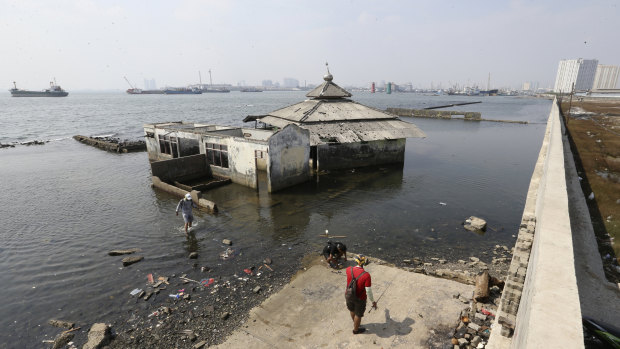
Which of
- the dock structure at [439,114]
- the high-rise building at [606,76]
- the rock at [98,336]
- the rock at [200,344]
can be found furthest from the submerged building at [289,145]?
the high-rise building at [606,76]

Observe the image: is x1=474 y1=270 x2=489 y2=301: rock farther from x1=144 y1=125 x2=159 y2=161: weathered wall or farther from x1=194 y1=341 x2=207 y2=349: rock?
x1=144 y1=125 x2=159 y2=161: weathered wall

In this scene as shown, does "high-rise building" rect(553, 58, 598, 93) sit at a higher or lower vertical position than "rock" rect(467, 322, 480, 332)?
higher

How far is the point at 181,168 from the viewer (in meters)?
21.0

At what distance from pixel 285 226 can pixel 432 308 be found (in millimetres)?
8105

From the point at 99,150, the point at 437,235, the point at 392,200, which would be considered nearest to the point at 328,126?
the point at 392,200

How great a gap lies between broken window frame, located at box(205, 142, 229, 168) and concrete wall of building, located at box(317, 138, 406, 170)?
7168 mm

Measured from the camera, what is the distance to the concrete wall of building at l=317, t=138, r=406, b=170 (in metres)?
23.8

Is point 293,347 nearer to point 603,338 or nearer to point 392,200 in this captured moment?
point 603,338

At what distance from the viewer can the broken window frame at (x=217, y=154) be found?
2103 cm

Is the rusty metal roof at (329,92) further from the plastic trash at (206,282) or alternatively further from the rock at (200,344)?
the rock at (200,344)

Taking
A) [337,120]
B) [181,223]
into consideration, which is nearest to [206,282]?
[181,223]

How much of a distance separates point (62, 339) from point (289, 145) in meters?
13.9

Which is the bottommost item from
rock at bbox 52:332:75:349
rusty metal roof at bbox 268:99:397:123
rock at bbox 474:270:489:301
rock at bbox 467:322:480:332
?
rock at bbox 52:332:75:349

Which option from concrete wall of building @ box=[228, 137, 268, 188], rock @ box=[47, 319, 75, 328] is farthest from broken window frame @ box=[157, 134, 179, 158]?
rock @ box=[47, 319, 75, 328]
